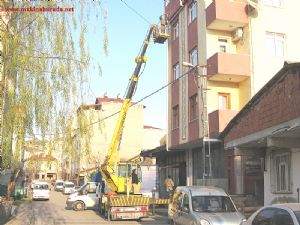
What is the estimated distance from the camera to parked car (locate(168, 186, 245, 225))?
13591mm

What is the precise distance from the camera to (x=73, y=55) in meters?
11.0

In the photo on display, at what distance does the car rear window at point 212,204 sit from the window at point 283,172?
389cm

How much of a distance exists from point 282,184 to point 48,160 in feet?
35.9

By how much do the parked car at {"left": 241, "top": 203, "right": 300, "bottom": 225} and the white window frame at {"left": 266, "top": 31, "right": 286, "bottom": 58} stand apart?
1765 centimetres

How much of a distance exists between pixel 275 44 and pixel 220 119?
5.77 m

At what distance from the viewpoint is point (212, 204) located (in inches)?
593

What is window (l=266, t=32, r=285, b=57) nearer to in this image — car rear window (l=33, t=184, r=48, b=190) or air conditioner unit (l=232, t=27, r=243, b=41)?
air conditioner unit (l=232, t=27, r=243, b=41)

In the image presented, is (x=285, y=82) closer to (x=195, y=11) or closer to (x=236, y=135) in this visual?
(x=236, y=135)

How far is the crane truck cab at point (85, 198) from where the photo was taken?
32.7 meters

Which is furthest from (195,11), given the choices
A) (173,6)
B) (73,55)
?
(73,55)

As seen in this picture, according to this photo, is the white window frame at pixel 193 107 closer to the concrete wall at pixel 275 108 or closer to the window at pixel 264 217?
the concrete wall at pixel 275 108

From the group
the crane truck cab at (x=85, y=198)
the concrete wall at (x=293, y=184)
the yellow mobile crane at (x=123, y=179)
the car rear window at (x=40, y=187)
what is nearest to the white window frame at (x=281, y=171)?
the concrete wall at (x=293, y=184)

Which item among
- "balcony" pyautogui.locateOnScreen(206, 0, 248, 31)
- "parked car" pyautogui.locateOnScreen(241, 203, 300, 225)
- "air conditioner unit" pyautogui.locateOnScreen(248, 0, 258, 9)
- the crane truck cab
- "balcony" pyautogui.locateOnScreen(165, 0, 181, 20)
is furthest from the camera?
the crane truck cab

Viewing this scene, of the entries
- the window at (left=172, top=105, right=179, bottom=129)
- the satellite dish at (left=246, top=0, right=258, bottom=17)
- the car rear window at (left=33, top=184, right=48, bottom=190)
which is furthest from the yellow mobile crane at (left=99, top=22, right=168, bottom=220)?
the car rear window at (left=33, top=184, right=48, bottom=190)
